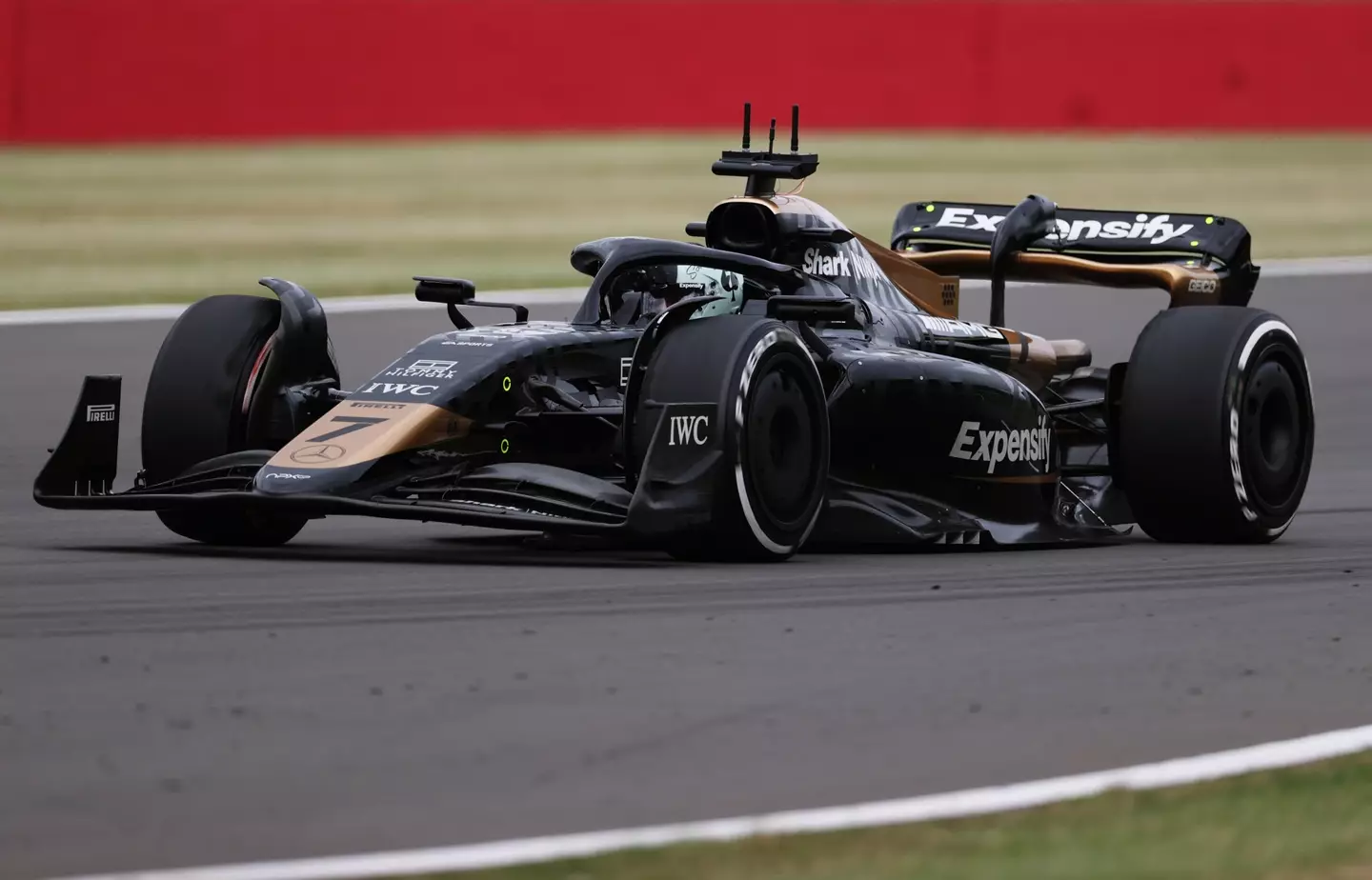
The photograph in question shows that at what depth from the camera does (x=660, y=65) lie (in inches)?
1318

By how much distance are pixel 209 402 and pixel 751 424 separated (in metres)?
2.06

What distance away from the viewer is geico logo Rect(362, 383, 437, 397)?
8.68 meters

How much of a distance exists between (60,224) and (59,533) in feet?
51.5

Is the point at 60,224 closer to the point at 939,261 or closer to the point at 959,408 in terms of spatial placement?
the point at 939,261

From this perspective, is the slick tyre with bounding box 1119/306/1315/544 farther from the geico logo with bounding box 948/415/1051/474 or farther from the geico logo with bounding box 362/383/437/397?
the geico logo with bounding box 362/383/437/397

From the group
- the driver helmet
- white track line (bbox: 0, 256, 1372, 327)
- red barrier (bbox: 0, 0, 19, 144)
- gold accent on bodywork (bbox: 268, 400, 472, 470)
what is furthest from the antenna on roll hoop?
red barrier (bbox: 0, 0, 19, 144)

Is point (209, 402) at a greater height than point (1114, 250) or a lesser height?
lesser

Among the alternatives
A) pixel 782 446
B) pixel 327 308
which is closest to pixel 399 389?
pixel 782 446

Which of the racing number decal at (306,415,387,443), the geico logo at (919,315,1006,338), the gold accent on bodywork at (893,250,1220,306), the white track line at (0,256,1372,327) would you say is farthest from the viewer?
the white track line at (0,256,1372,327)

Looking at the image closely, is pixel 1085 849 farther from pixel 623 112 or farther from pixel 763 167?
pixel 623 112

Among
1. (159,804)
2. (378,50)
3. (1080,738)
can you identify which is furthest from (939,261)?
(378,50)

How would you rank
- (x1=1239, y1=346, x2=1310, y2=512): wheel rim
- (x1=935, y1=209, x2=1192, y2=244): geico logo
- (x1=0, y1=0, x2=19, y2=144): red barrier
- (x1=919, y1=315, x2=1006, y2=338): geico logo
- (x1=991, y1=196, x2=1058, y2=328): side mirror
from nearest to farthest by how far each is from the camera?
1. (x1=1239, y1=346, x2=1310, y2=512): wheel rim
2. (x1=919, y1=315, x2=1006, y2=338): geico logo
3. (x1=991, y1=196, x2=1058, y2=328): side mirror
4. (x1=935, y1=209, x2=1192, y2=244): geico logo
5. (x1=0, y1=0, x2=19, y2=144): red barrier

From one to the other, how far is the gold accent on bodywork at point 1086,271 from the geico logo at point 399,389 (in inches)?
124

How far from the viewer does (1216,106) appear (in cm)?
3616
